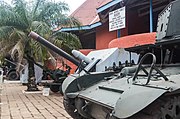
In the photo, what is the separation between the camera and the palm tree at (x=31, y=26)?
13250 mm

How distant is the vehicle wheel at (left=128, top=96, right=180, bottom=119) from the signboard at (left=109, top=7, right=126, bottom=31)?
7854 millimetres

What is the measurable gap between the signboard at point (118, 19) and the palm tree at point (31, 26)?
2.97 m

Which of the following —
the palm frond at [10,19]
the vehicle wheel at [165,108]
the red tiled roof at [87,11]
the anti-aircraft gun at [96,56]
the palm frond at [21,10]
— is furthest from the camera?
the red tiled roof at [87,11]

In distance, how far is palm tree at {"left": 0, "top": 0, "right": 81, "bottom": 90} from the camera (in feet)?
43.5

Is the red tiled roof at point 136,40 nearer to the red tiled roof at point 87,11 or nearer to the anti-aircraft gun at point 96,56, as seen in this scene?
the anti-aircraft gun at point 96,56

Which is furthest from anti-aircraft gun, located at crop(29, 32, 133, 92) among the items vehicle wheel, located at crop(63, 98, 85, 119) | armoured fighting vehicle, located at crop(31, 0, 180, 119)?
armoured fighting vehicle, located at crop(31, 0, 180, 119)

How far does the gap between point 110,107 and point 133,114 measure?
72 cm

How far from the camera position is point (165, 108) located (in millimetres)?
3145

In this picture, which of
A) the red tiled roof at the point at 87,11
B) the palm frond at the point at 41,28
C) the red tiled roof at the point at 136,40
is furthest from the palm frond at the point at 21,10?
the red tiled roof at the point at 87,11

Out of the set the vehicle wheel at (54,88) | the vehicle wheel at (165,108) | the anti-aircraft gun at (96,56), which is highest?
the anti-aircraft gun at (96,56)

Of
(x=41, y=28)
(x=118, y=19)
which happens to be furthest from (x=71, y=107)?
(x=41, y=28)

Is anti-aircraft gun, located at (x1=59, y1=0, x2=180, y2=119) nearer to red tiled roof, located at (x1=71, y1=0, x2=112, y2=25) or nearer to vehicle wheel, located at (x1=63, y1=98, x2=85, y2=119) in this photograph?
vehicle wheel, located at (x1=63, y1=98, x2=85, y2=119)

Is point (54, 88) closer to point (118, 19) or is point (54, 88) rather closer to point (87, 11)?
point (118, 19)

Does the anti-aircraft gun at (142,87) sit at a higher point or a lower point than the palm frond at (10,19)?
lower
